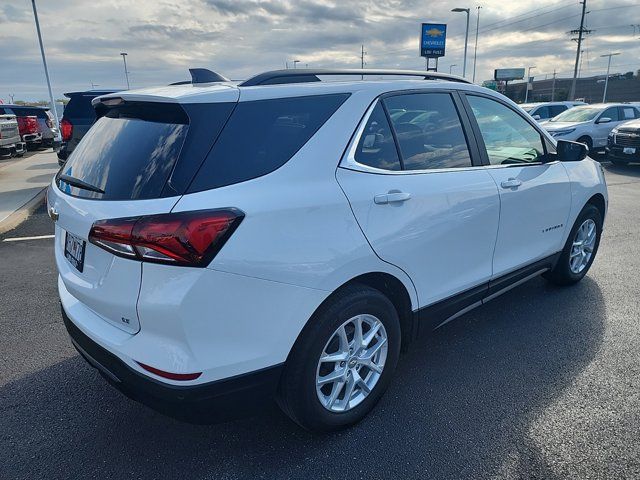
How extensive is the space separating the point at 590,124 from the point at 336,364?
49.9ft

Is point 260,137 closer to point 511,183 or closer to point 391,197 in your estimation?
point 391,197

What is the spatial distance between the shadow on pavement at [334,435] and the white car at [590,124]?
1287 centimetres

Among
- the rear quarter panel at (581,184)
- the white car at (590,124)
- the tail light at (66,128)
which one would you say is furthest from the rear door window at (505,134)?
the white car at (590,124)

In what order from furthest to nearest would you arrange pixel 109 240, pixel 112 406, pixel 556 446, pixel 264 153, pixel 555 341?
pixel 555 341, pixel 112 406, pixel 556 446, pixel 264 153, pixel 109 240

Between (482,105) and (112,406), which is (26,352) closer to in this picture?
(112,406)

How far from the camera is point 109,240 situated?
194 centimetres

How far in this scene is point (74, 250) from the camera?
2.34 m

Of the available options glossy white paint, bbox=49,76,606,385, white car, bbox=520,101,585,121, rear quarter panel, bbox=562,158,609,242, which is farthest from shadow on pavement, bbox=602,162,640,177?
glossy white paint, bbox=49,76,606,385

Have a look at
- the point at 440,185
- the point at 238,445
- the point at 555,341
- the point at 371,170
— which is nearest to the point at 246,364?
the point at 238,445

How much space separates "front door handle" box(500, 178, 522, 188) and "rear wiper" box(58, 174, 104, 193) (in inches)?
97.1

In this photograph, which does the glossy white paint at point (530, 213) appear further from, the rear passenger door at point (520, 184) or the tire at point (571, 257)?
the tire at point (571, 257)

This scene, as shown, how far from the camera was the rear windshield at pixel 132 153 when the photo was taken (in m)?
1.99

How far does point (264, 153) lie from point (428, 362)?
194cm

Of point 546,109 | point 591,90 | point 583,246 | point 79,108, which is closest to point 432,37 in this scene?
point 546,109
